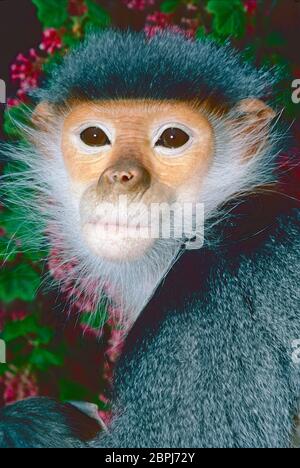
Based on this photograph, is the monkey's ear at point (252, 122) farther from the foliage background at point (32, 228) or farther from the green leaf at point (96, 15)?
the green leaf at point (96, 15)

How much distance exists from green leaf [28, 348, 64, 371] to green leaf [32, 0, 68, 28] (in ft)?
2.90

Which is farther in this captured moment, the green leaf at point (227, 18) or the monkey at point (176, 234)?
the green leaf at point (227, 18)

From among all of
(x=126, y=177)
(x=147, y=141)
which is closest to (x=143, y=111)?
(x=147, y=141)

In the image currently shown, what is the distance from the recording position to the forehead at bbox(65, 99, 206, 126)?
1803mm

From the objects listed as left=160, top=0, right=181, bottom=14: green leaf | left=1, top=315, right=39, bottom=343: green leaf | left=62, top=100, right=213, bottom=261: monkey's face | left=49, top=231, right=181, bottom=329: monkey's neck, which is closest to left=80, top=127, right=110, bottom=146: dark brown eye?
left=62, top=100, right=213, bottom=261: monkey's face

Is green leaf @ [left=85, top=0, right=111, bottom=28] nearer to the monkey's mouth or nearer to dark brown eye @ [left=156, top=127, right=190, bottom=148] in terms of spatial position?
dark brown eye @ [left=156, top=127, right=190, bottom=148]

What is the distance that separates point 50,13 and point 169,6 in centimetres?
32

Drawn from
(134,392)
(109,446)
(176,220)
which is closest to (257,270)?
(176,220)

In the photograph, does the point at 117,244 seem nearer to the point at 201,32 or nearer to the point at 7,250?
the point at 7,250

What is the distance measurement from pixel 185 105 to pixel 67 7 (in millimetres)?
461

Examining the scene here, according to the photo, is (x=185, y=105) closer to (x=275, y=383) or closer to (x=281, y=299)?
(x=281, y=299)

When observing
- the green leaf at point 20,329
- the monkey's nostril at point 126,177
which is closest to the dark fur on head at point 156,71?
the monkey's nostril at point 126,177

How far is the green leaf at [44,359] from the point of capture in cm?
197
